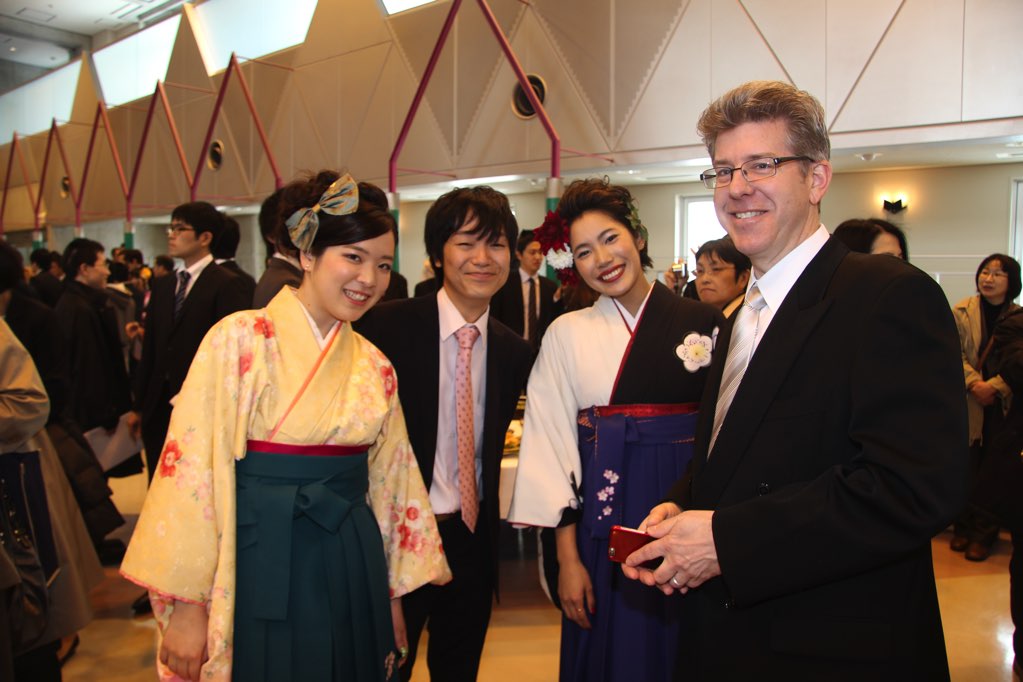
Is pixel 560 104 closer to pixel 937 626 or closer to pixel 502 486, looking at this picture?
pixel 502 486

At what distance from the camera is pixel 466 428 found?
2.06m

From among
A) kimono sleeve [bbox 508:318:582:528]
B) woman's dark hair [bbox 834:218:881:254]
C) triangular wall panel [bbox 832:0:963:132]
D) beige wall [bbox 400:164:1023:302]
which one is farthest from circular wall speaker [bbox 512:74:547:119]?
kimono sleeve [bbox 508:318:582:528]

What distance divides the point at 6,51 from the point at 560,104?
1497cm

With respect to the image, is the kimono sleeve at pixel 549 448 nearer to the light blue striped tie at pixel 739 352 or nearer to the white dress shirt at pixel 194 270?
the light blue striped tie at pixel 739 352

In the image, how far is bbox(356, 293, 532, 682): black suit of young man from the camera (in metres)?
2.04

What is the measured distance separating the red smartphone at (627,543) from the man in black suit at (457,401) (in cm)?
88

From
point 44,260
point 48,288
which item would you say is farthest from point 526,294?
point 44,260

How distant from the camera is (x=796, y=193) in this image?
120 cm

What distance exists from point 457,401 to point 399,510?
38 centimetres

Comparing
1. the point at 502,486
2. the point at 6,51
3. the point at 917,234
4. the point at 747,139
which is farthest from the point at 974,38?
the point at 6,51

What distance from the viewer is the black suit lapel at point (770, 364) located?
1.11 m

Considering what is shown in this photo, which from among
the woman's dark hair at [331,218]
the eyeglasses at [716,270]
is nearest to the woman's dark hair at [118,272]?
the eyeglasses at [716,270]

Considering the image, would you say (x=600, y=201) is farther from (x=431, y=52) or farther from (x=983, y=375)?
(x=431, y=52)

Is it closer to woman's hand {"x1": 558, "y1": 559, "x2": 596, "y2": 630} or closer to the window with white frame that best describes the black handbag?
woman's hand {"x1": 558, "y1": 559, "x2": 596, "y2": 630}
